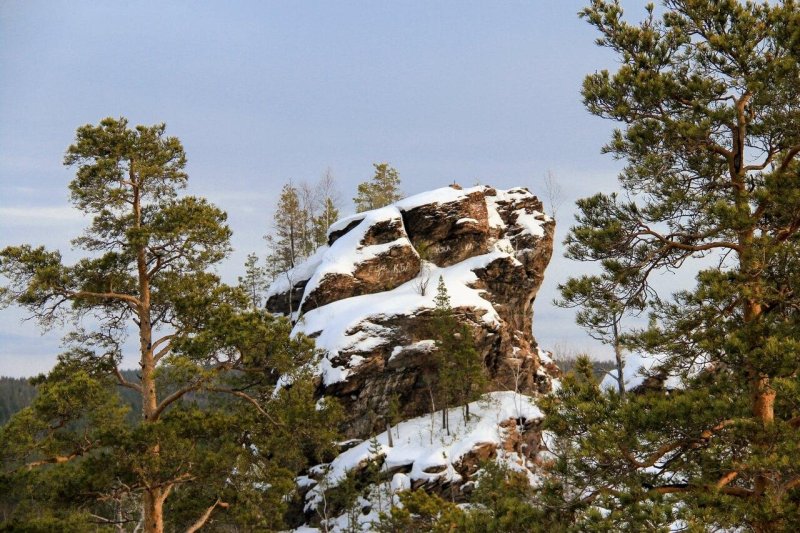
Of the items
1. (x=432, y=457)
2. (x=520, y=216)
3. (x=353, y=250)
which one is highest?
(x=520, y=216)

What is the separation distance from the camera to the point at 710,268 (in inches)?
352

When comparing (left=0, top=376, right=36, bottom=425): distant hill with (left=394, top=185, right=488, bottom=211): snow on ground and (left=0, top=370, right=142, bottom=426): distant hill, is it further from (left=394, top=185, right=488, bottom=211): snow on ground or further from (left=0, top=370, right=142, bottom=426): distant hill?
(left=394, top=185, right=488, bottom=211): snow on ground

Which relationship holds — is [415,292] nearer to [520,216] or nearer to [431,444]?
[431,444]

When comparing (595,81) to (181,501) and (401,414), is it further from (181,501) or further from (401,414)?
(401,414)

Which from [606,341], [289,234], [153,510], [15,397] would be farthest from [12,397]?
[606,341]

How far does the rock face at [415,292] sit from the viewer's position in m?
34.3

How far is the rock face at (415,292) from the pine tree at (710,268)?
2513 cm

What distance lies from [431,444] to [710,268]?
80.9 feet

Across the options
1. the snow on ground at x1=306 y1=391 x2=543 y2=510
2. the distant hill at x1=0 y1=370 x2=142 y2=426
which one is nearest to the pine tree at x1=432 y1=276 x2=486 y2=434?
the snow on ground at x1=306 y1=391 x2=543 y2=510

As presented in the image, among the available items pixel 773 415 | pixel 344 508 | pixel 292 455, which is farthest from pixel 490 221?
pixel 773 415

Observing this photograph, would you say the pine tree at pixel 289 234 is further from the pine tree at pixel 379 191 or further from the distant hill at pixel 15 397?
the distant hill at pixel 15 397

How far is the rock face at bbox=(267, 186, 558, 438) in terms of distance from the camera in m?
34.3

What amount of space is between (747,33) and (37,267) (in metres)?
14.0

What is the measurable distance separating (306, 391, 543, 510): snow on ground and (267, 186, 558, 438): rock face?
5.83 ft
